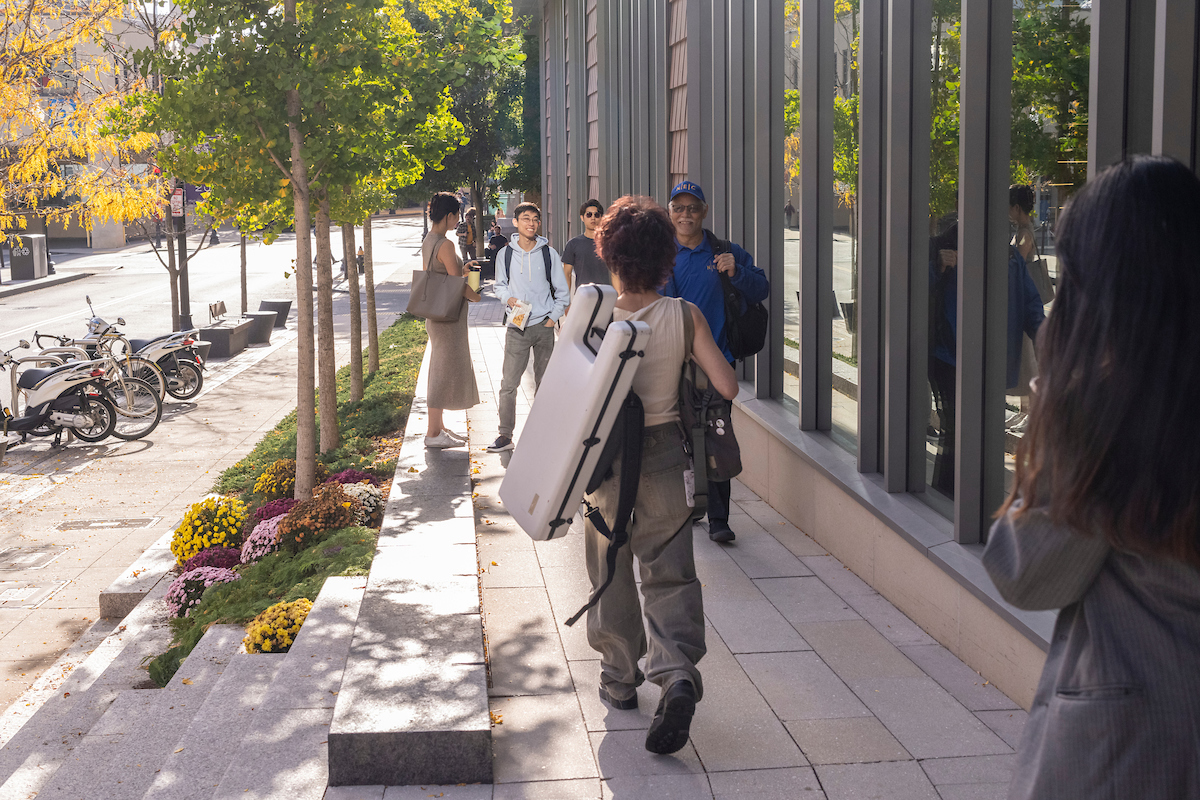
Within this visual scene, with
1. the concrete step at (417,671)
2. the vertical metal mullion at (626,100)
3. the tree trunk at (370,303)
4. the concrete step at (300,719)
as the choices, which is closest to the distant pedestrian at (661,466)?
the concrete step at (417,671)

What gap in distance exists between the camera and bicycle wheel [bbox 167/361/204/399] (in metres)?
15.8

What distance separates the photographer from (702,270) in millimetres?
6078

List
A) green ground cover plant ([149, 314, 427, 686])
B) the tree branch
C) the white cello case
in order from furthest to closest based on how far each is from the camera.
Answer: the tree branch
green ground cover plant ([149, 314, 427, 686])
the white cello case

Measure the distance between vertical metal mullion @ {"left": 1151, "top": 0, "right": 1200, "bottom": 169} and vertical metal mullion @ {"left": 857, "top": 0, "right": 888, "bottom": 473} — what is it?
2.50 metres

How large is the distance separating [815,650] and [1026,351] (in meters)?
1.48

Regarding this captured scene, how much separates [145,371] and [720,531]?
1101 cm

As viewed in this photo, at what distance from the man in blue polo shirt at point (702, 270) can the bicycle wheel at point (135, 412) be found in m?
9.45

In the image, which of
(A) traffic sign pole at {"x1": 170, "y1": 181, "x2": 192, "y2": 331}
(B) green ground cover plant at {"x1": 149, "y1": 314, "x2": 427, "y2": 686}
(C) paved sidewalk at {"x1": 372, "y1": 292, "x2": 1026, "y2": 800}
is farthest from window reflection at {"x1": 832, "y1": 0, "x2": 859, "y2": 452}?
(A) traffic sign pole at {"x1": 170, "y1": 181, "x2": 192, "y2": 331}

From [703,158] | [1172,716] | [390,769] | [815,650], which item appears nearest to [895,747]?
[815,650]

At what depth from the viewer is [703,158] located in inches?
384

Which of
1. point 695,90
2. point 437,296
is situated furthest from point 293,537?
point 695,90

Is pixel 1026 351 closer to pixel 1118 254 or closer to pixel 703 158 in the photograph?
pixel 1118 254

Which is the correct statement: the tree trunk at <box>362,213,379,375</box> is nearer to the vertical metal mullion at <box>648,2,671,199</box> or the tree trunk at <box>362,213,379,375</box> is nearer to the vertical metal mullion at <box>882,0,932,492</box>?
the vertical metal mullion at <box>648,2,671,199</box>

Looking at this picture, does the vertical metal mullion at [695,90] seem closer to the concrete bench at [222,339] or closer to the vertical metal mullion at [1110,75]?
the vertical metal mullion at [1110,75]
